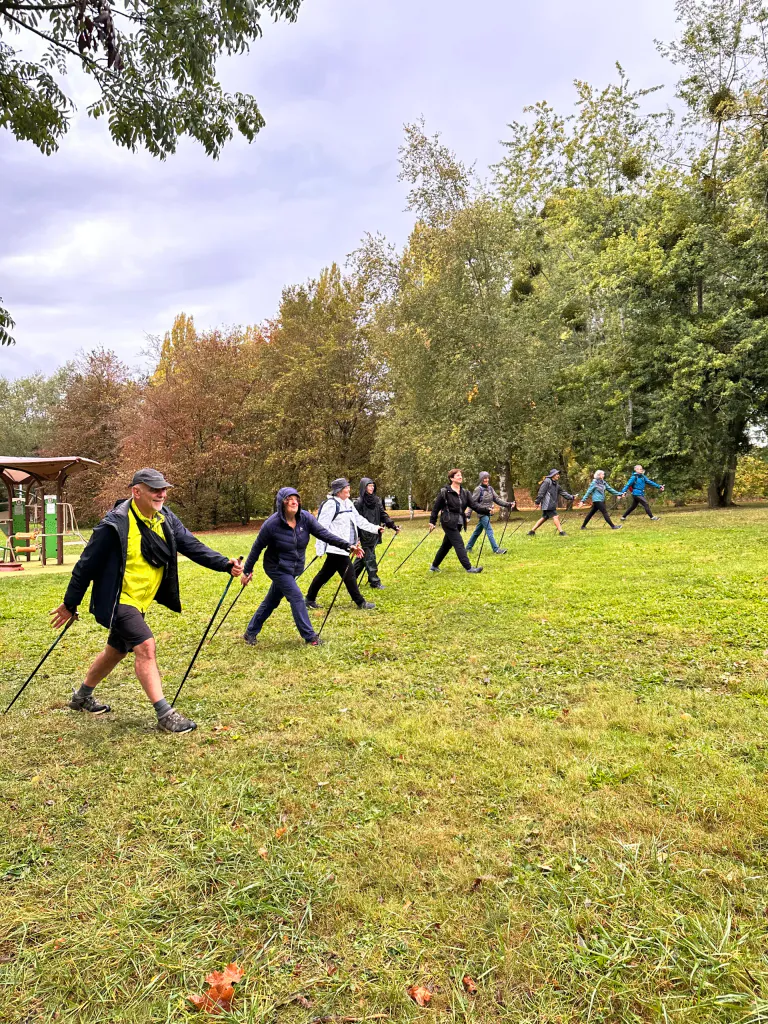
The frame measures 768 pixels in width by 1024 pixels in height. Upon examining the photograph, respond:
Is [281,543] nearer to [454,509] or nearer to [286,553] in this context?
[286,553]

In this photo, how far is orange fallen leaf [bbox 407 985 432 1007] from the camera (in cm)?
231

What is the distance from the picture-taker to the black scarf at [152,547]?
4938 mm

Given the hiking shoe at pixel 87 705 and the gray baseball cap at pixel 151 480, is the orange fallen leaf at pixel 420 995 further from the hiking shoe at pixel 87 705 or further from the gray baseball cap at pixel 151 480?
the hiking shoe at pixel 87 705

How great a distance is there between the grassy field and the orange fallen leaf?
1.6 inches

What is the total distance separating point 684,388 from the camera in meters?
23.1

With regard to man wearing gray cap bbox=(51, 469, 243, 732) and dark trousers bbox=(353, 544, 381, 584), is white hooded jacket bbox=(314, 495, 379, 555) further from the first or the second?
man wearing gray cap bbox=(51, 469, 243, 732)

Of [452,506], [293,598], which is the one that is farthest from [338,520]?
[452,506]

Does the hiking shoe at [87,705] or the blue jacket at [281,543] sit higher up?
the blue jacket at [281,543]

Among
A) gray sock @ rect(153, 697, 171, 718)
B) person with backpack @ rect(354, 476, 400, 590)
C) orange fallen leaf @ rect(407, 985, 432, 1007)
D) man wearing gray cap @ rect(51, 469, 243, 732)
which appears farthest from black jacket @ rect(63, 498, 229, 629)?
person with backpack @ rect(354, 476, 400, 590)

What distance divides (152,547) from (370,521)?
6750 mm

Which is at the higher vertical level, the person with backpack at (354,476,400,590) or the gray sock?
the person with backpack at (354,476,400,590)

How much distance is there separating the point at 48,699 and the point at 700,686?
6.18 m

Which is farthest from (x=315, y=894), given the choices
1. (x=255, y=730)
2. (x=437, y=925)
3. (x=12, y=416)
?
(x=12, y=416)

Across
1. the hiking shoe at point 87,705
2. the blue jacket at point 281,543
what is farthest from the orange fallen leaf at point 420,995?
the blue jacket at point 281,543
